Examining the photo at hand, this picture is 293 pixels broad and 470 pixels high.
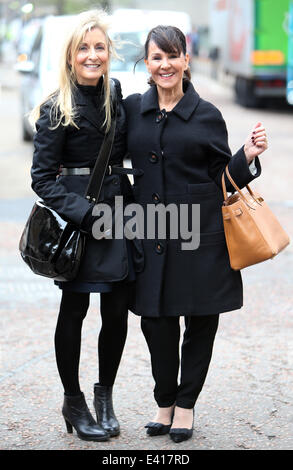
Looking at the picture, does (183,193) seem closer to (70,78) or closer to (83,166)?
(83,166)

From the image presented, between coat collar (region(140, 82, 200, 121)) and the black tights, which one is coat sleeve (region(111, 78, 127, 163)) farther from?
the black tights

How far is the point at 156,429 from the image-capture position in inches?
158

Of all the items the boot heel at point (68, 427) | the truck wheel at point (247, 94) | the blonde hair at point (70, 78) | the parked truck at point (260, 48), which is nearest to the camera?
the blonde hair at point (70, 78)

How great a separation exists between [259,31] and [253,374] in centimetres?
1585

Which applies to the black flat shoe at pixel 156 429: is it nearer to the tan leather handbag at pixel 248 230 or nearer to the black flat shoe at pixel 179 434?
the black flat shoe at pixel 179 434

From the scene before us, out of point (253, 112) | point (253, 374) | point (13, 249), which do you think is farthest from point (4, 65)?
point (253, 374)

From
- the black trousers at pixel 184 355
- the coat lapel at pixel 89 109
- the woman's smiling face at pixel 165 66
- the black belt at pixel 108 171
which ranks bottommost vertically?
the black trousers at pixel 184 355

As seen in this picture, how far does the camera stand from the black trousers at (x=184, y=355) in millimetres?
3982

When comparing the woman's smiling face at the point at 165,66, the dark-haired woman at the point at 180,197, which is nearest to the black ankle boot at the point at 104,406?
the dark-haired woman at the point at 180,197

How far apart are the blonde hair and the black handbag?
0.49ft

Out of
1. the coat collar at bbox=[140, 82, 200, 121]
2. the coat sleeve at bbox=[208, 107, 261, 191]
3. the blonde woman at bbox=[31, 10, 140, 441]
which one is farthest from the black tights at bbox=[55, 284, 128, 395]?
the coat collar at bbox=[140, 82, 200, 121]

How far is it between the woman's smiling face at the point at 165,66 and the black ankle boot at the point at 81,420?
139 cm

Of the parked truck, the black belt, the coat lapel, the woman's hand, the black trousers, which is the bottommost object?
the parked truck

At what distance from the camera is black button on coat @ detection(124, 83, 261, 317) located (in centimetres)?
384
